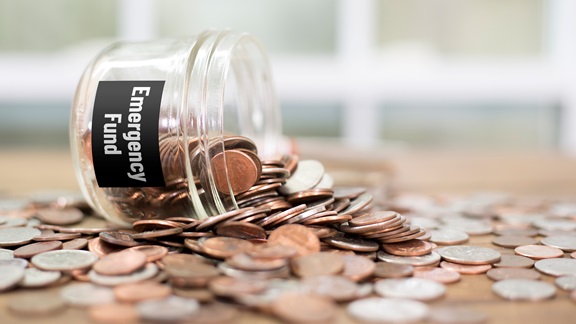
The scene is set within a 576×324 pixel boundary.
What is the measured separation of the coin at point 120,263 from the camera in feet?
1.89

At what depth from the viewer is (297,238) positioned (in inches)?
25.0

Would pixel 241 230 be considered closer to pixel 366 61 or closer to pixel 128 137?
pixel 128 137

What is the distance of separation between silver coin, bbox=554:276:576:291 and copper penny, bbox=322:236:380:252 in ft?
0.61

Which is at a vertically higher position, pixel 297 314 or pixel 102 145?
pixel 102 145

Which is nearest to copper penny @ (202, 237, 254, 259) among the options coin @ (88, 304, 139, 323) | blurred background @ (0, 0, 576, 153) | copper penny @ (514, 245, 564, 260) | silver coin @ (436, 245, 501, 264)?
coin @ (88, 304, 139, 323)

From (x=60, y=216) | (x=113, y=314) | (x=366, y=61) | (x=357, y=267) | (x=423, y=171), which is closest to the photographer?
(x=113, y=314)

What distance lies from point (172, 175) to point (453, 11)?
2.42m

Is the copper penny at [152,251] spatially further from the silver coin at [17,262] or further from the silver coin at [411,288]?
the silver coin at [411,288]

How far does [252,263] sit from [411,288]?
0.15m

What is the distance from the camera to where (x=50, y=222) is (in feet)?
2.67

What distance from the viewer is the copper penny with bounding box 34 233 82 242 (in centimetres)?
71

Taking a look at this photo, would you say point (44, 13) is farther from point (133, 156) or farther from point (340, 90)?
point (133, 156)

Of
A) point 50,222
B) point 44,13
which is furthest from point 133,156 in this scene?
point 44,13

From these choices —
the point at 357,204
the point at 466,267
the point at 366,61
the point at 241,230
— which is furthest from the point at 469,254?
the point at 366,61
